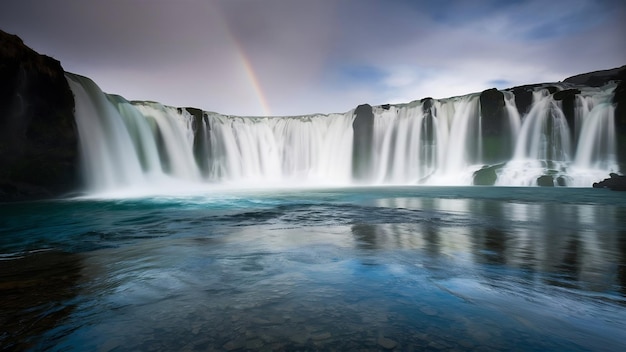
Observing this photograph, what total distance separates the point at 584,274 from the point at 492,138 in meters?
31.5

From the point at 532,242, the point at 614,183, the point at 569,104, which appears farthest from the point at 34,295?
the point at 569,104

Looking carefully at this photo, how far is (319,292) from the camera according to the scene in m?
3.04

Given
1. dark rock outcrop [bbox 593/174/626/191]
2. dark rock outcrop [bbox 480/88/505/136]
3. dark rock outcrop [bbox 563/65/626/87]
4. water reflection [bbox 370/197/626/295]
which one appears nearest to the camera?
water reflection [bbox 370/197/626/295]

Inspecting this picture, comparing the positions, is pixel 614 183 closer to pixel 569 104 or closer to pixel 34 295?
pixel 569 104

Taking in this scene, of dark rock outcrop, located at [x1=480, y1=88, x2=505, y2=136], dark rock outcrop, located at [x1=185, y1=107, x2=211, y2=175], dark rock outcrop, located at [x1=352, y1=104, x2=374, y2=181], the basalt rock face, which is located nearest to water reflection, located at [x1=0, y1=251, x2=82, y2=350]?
the basalt rock face

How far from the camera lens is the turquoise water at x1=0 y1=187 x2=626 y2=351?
213 cm

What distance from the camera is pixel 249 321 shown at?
2377 millimetres

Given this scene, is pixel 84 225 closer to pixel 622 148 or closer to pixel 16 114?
pixel 16 114

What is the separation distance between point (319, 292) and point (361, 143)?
3511cm

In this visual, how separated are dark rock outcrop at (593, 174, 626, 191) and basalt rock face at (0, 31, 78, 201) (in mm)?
32886

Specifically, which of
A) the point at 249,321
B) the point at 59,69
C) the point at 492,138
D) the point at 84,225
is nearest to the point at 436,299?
the point at 249,321

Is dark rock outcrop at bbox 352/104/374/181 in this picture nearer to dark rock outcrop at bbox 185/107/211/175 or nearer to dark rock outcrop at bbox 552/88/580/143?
dark rock outcrop at bbox 185/107/211/175

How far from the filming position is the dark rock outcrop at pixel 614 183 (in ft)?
67.7

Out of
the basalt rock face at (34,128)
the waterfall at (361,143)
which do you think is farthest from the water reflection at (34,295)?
the waterfall at (361,143)
